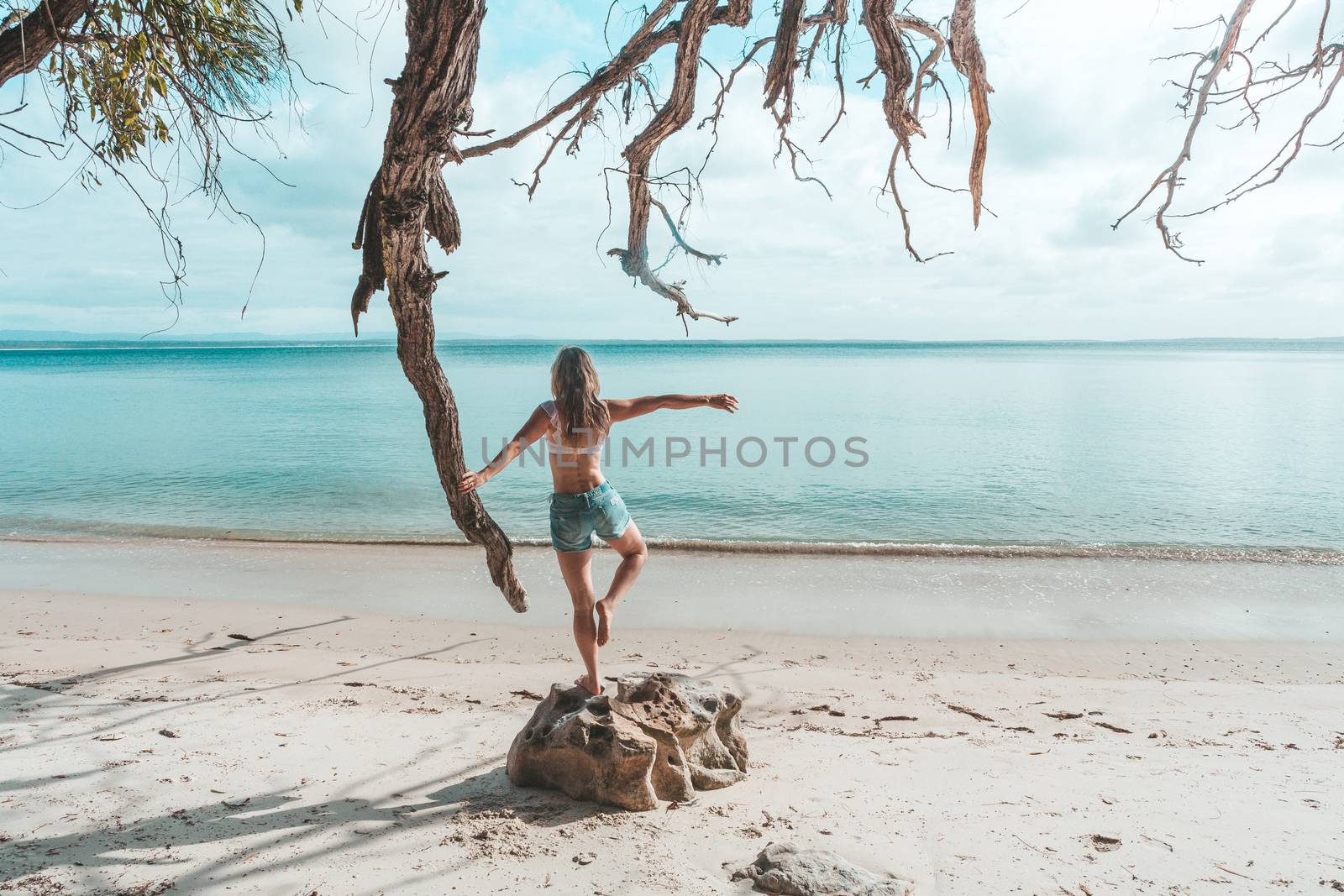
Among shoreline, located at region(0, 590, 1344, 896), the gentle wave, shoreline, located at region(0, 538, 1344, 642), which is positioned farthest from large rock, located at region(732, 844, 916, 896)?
the gentle wave

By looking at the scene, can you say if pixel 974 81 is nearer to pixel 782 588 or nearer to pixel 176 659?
pixel 782 588

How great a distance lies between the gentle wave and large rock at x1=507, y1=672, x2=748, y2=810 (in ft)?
20.2

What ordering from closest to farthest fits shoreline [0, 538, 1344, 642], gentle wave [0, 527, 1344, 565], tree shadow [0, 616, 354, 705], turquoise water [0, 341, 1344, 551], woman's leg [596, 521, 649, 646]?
woman's leg [596, 521, 649, 646]
tree shadow [0, 616, 354, 705]
shoreline [0, 538, 1344, 642]
gentle wave [0, 527, 1344, 565]
turquoise water [0, 341, 1344, 551]

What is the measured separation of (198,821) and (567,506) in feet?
5.88

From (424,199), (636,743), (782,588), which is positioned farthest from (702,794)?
(782,588)

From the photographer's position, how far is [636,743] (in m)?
3.09

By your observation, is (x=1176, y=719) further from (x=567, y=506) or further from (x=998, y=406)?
(x=998, y=406)

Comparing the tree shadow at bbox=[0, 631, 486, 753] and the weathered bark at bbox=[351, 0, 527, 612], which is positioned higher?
the weathered bark at bbox=[351, 0, 527, 612]

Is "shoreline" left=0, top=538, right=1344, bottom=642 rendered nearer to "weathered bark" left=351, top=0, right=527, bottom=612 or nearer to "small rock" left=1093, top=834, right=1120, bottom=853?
"weathered bark" left=351, top=0, right=527, bottom=612

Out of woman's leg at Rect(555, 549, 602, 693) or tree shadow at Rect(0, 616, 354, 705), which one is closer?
woman's leg at Rect(555, 549, 602, 693)

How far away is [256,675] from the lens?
17.1 ft

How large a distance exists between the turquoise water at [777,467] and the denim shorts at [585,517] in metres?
7.00

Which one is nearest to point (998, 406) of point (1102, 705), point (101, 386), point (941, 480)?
point (941, 480)

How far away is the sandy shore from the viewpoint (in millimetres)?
2646
